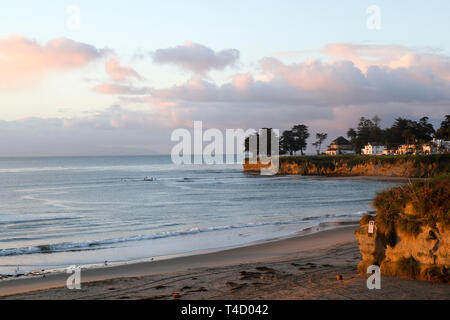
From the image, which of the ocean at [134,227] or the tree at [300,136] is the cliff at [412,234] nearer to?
the ocean at [134,227]

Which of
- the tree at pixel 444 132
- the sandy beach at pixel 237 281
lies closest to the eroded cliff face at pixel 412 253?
the sandy beach at pixel 237 281

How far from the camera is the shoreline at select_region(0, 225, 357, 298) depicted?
11550 millimetres

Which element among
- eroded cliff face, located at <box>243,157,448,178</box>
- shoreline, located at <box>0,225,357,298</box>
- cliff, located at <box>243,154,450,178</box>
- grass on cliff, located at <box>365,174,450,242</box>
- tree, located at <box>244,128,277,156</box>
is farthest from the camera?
tree, located at <box>244,128,277,156</box>

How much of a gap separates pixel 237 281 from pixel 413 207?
4.57 meters

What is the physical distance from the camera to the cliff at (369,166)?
7332 cm

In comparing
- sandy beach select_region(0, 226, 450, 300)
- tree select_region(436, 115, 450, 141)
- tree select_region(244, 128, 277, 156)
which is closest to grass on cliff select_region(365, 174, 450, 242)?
sandy beach select_region(0, 226, 450, 300)

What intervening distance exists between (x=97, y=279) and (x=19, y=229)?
1493cm

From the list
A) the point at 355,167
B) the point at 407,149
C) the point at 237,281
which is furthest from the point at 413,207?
the point at 407,149

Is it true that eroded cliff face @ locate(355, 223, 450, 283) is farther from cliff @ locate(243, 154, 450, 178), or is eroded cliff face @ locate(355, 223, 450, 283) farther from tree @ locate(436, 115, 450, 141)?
tree @ locate(436, 115, 450, 141)

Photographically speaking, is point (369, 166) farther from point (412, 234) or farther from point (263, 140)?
point (412, 234)

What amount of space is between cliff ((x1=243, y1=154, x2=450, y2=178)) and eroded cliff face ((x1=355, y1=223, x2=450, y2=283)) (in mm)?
63072

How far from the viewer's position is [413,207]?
942 cm

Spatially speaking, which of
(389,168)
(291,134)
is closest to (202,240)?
(389,168)
